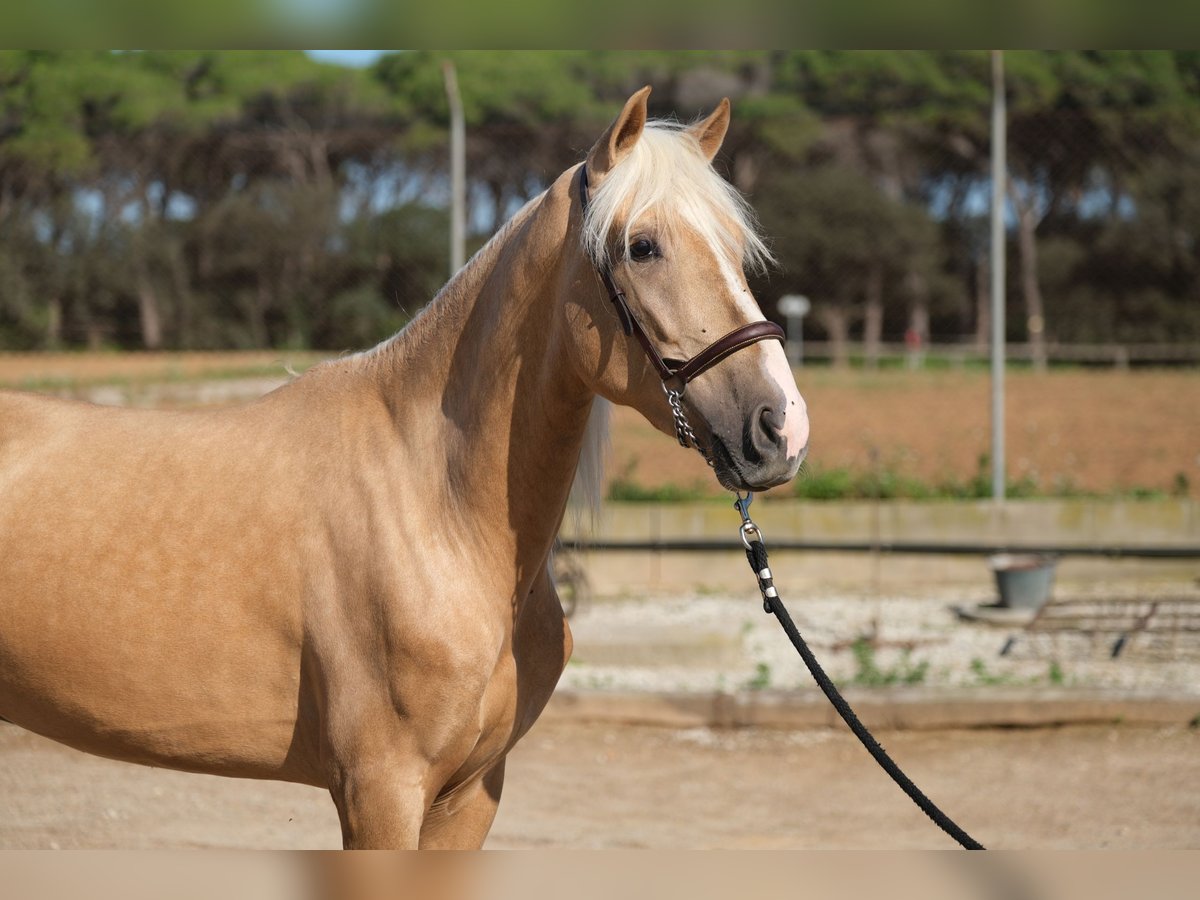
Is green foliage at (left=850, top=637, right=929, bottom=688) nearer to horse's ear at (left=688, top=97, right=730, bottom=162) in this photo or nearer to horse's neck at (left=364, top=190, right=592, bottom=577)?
horse's neck at (left=364, top=190, right=592, bottom=577)

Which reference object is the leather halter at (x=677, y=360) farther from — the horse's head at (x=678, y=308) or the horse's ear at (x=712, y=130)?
the horse's ear at (x=712, y=130)

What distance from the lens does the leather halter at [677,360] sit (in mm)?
1732

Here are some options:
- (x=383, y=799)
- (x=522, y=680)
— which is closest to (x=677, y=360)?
(x=522, y=680)

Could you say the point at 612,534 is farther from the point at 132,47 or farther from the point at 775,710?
the point at 132,47

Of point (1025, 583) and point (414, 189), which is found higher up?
point (414, 189)

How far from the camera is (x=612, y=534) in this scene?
8.05 meters

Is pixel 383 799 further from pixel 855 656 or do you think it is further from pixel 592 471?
pixel 855 656

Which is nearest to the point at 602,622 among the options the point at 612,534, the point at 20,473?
the point at 612,534

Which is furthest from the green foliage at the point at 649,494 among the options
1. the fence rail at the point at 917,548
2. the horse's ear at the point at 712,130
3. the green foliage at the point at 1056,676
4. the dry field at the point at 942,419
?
the horse's ear at the point at 712,130

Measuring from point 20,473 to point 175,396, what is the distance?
6.90 metres

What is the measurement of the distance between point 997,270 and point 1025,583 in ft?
8.05

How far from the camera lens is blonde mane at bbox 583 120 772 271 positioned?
5.91 feet

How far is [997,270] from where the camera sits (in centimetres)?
808

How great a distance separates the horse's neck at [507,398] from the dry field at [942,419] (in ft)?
20.5
